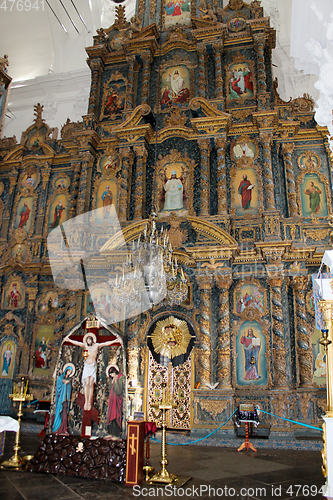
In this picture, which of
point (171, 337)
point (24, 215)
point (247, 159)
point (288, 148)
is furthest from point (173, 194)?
point (24, 215)

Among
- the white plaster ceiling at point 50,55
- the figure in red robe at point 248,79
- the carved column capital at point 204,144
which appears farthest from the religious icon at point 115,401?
the white plaster ceiling at point 50,55

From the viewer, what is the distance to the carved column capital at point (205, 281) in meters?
10.8

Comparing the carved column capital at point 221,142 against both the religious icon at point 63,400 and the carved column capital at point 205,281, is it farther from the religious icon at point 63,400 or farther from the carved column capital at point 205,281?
the religious icon at point 63,400

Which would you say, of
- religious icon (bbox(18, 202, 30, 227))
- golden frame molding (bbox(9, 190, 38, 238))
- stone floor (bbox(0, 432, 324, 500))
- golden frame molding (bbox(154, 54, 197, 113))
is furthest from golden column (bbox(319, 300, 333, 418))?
religious icon (bbox(18, 202, 30, 227))

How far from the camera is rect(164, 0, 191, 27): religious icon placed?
14.4 meters

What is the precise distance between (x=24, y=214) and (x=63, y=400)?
8.40 metres

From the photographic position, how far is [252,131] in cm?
1223

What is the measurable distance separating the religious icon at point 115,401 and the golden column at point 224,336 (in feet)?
12.8

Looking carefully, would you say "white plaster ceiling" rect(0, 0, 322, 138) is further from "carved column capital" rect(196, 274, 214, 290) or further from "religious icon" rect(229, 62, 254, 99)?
"carved column capital" rect(196, 274, 214, 290)

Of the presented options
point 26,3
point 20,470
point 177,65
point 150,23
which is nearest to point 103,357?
point 20,470

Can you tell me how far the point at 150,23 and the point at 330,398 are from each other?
13921 mm

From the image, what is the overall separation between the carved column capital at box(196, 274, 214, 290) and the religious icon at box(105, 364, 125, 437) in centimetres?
430

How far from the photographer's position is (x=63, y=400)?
7.20m

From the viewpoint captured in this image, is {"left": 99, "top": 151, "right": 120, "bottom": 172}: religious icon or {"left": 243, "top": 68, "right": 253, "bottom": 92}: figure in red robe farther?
{"left": 99, "top": 151, "right": 120, "bottom": 172}: religious icon
